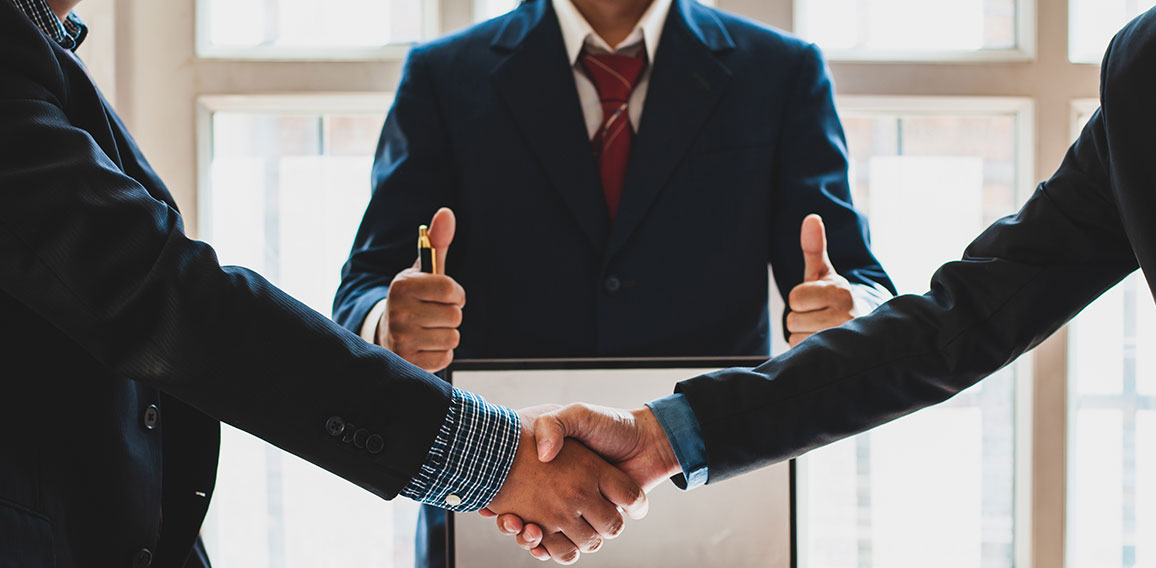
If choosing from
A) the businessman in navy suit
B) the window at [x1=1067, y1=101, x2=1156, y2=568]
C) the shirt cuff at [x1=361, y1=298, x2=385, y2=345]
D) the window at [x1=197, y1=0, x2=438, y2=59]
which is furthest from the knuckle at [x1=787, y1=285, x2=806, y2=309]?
the window at [x1=197, y1=0, x2=438, y2=59]

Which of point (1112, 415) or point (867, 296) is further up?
point (867, 296)

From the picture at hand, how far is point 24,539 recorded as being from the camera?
2.69 ft

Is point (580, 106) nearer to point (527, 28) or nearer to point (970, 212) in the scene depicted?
point (527, 28)

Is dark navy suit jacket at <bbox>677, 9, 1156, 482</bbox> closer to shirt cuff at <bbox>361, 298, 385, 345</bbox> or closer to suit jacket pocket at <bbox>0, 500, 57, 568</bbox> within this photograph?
shirt cuff at <bbox>361, 298, 385, 345</bbox>

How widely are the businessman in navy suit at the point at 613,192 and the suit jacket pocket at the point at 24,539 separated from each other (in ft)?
1.77

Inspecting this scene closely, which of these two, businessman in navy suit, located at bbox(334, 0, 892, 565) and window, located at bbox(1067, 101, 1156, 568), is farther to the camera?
window, located at bbox(1067, 101, 1156, 568)

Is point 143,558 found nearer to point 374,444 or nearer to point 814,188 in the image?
point 374,444

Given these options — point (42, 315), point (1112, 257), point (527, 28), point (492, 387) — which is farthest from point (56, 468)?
point (1112, 257)

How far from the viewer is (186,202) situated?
175 cm

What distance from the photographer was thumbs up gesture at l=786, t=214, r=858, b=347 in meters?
1.25

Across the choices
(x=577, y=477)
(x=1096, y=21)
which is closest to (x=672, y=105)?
(x=577, y=477)

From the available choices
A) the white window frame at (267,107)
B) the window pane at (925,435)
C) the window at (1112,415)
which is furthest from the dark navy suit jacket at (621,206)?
the window at (1112,415)

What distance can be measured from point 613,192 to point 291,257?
776 mm

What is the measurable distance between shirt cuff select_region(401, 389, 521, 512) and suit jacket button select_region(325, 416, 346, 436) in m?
0.10
